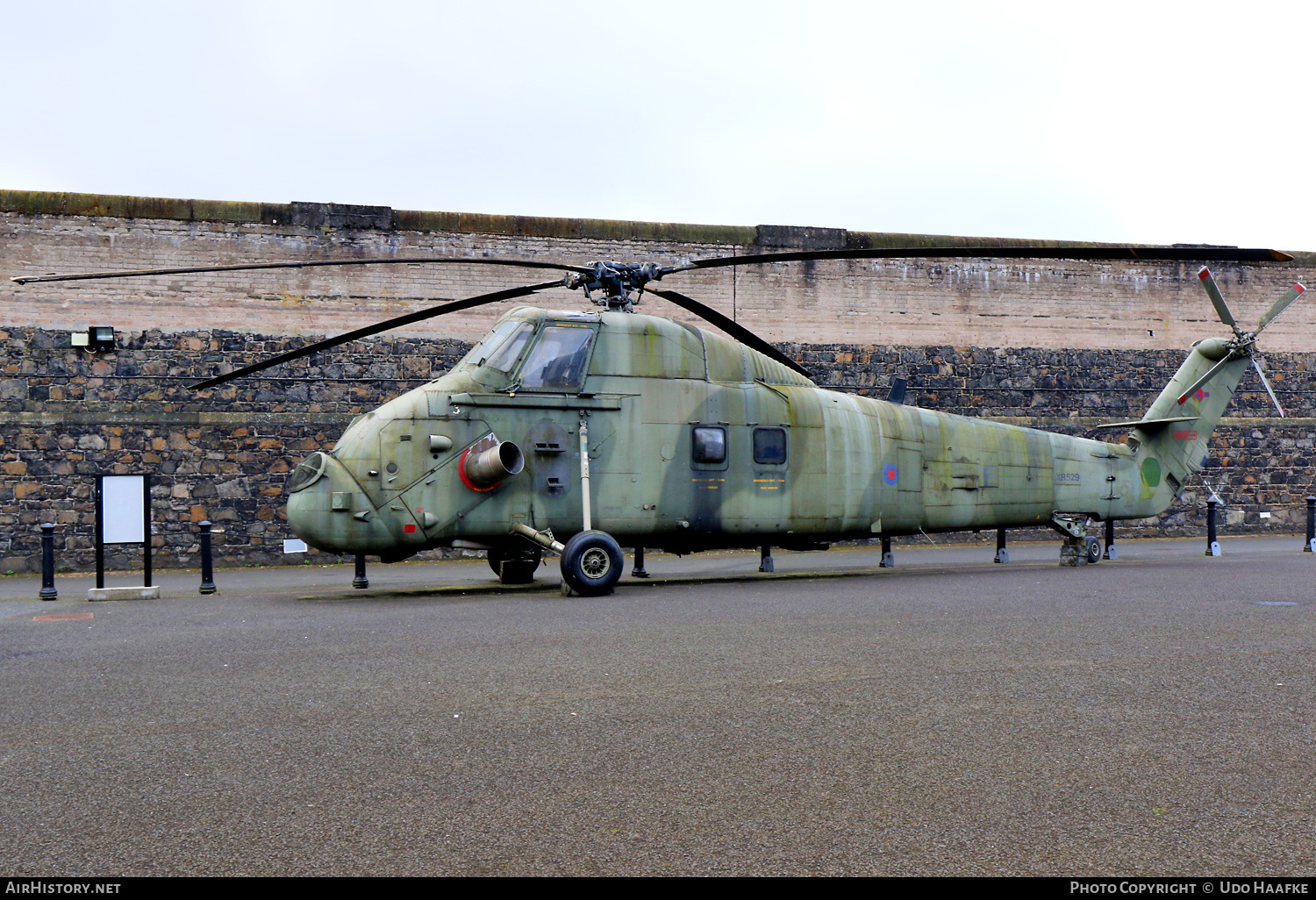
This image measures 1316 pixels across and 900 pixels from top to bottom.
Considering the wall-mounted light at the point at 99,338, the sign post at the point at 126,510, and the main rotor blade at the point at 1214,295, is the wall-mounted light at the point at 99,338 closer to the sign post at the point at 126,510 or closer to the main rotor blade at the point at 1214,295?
the sign post at the point at 126,510

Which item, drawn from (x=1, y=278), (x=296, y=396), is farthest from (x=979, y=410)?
(x=1, y=278)

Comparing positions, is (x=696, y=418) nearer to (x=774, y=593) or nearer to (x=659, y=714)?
(x=774, y=593)

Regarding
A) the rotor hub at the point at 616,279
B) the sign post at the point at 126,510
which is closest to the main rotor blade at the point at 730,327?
the rotor hub at the point at 616,279

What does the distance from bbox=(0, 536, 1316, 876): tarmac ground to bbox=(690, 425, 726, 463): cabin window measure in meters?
3.30

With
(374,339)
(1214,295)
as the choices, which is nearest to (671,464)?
(1214,295)

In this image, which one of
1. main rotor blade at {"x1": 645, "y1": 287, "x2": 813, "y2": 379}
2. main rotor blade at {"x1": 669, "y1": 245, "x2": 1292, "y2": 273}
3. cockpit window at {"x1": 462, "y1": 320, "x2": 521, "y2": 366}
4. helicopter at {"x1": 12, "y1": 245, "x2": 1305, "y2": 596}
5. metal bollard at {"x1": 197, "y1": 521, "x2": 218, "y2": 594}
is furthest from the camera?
metal bollard at {"x1": 197, "y1": 521, "x2": 218, "y2": 594}

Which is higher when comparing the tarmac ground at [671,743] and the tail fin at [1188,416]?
the tail fin at [1188,416]

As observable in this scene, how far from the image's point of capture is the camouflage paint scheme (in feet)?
33.8

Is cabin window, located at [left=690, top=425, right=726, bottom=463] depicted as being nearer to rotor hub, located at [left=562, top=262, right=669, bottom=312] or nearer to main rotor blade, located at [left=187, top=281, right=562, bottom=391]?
rotor hub, located at [left=562, top=262, right=669, bottom=312]

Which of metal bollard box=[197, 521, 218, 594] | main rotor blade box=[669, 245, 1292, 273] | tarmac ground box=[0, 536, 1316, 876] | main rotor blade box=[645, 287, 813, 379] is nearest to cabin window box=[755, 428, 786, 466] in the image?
main rotor blade box=[645, 287, 813, 379]

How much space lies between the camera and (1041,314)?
2105cm

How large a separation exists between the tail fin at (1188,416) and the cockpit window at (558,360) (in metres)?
8.21

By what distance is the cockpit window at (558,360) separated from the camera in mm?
10898

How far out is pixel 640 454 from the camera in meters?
11.3
